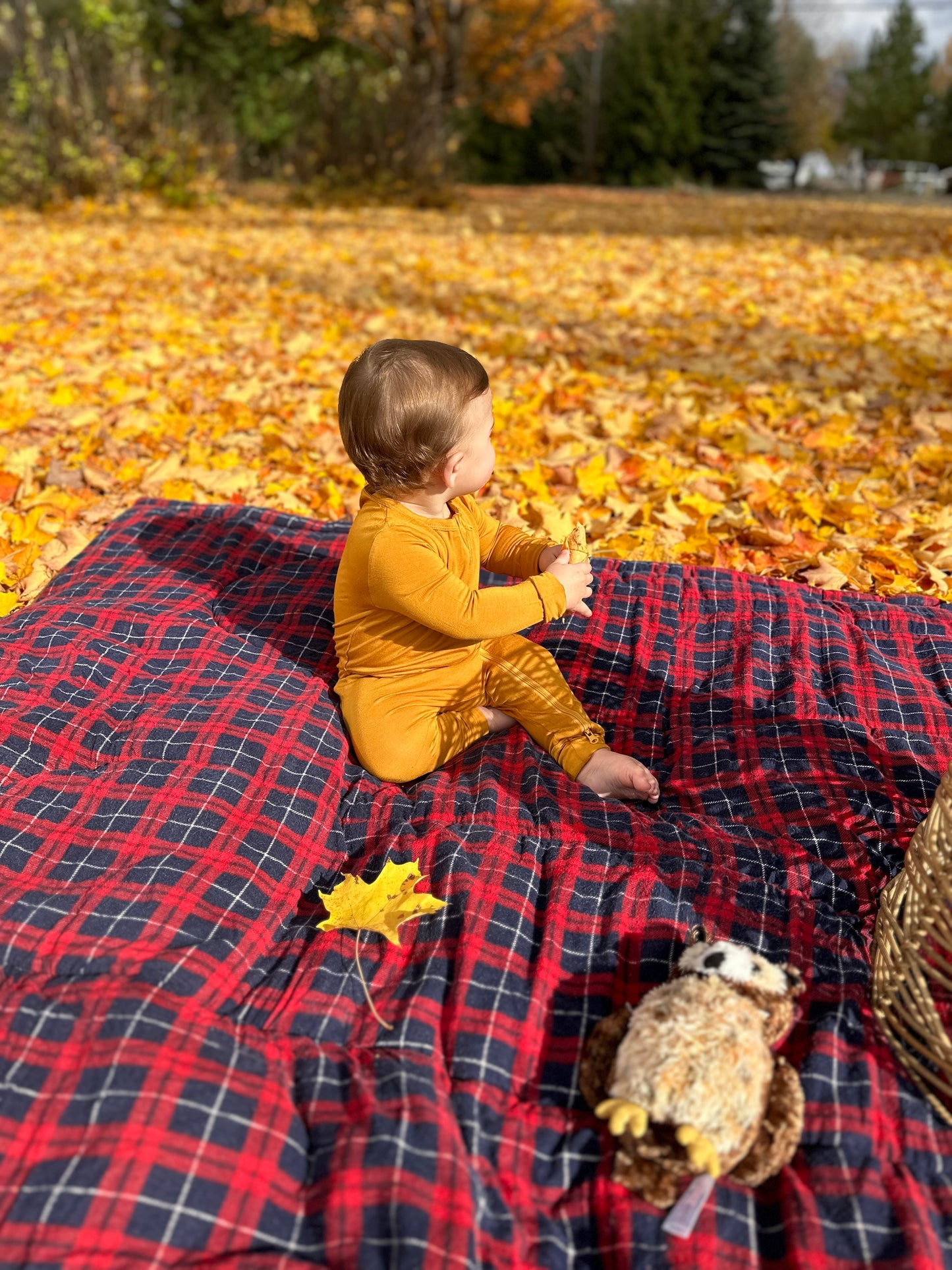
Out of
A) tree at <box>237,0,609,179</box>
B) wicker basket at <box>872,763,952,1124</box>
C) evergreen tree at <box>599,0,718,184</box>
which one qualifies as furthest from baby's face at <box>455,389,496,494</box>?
evergreen tree at <box>599,0,718,184</box>

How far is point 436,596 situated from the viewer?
2.16 m

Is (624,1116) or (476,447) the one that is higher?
(476,447)

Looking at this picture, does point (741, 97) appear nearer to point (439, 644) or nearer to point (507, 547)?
point (507, 547)

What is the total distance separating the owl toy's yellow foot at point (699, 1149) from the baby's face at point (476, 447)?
133 cm

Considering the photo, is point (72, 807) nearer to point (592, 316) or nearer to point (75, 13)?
point (592, 316)

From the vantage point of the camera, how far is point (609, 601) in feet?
9.62

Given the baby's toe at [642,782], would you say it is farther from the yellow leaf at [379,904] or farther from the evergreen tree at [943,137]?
the evergreen tree at [943,137]

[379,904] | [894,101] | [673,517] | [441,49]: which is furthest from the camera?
[894,101]

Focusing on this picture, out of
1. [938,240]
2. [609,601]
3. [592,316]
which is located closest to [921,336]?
[592,316]

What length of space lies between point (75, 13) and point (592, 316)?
13460 mm

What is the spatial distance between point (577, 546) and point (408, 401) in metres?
0.64

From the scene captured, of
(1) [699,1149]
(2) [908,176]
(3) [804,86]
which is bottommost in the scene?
(1) [699,1149]

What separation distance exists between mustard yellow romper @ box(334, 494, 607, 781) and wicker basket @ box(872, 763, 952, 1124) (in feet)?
2.64

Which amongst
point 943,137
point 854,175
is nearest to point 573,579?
point 943,137
